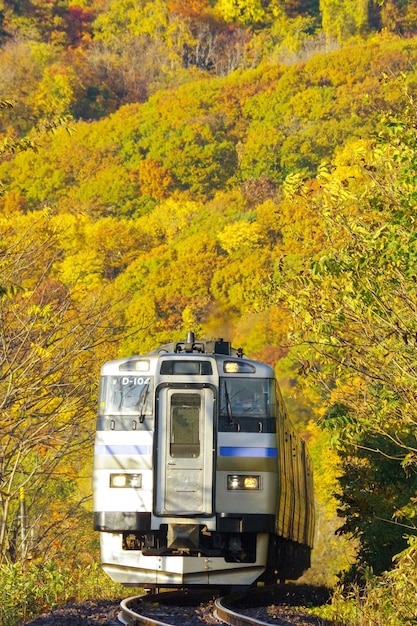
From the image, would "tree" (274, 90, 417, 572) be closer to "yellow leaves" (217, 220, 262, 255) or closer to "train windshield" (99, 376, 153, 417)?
"train windshield" (99, 376, 153, 417)

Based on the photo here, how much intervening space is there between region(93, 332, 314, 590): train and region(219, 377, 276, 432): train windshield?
1 cm

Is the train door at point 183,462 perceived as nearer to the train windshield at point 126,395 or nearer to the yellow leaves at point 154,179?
the train windshield at point 126,395

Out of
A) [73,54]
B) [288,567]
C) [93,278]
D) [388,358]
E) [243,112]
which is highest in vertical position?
[73,54]

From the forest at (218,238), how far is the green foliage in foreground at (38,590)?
0.22ft

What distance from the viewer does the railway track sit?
46.3ft

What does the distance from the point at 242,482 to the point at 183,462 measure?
860mm

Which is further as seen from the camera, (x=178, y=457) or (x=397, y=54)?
(x=397, y=54)

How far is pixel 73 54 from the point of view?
175m

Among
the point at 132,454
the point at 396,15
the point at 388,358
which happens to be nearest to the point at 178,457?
the point at 132,454

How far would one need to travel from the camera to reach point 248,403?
1702cm

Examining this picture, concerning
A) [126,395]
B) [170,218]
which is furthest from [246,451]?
[170,218]

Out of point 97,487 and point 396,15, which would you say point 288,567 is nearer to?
point 97,487

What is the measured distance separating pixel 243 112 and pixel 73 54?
1179 inches

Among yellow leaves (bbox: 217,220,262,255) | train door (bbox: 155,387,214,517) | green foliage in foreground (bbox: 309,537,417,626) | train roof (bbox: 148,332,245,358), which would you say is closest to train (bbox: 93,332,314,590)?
train door (bbox: 155,387,214,517)
